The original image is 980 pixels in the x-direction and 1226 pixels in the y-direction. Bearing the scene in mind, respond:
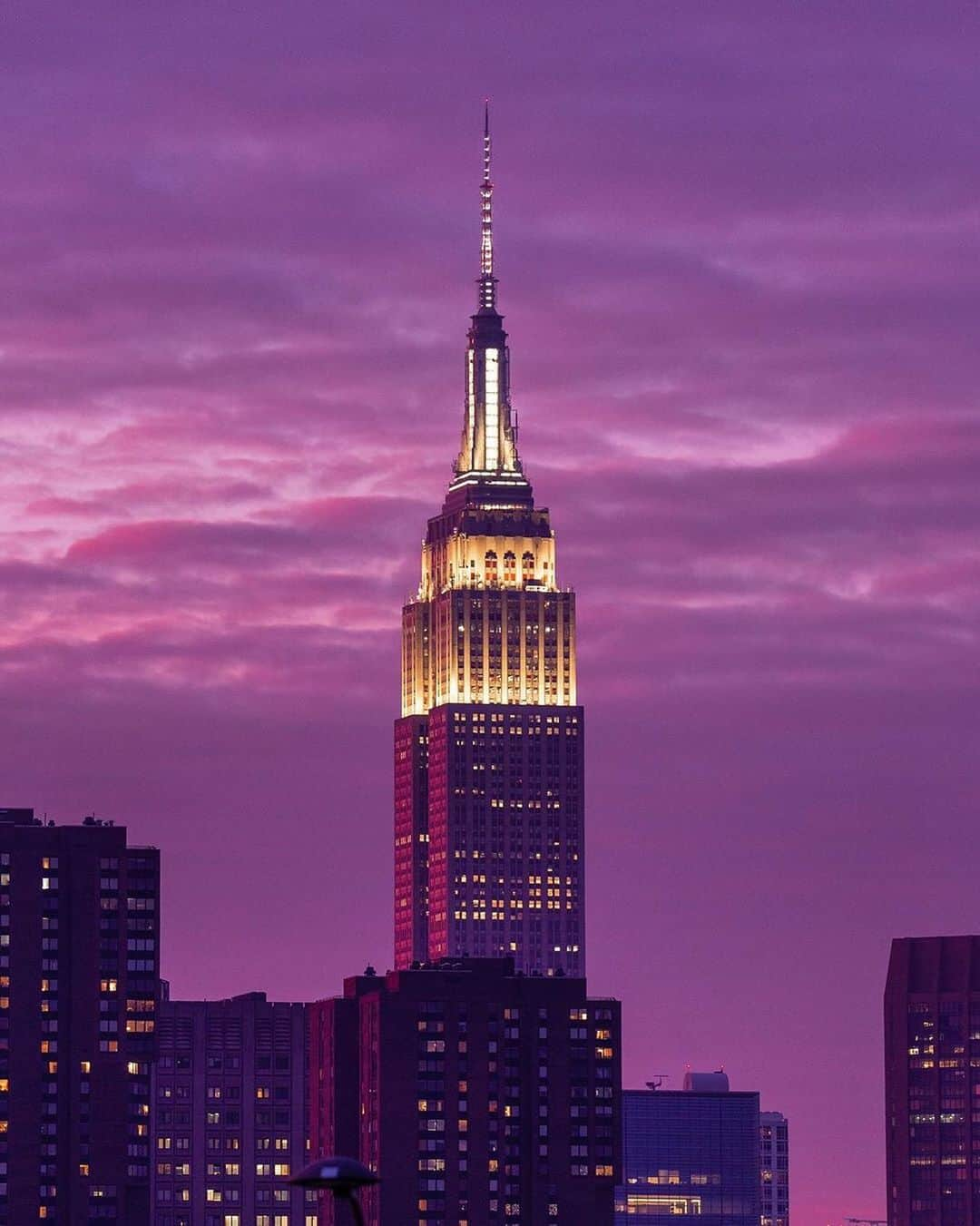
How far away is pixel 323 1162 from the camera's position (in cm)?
6538
